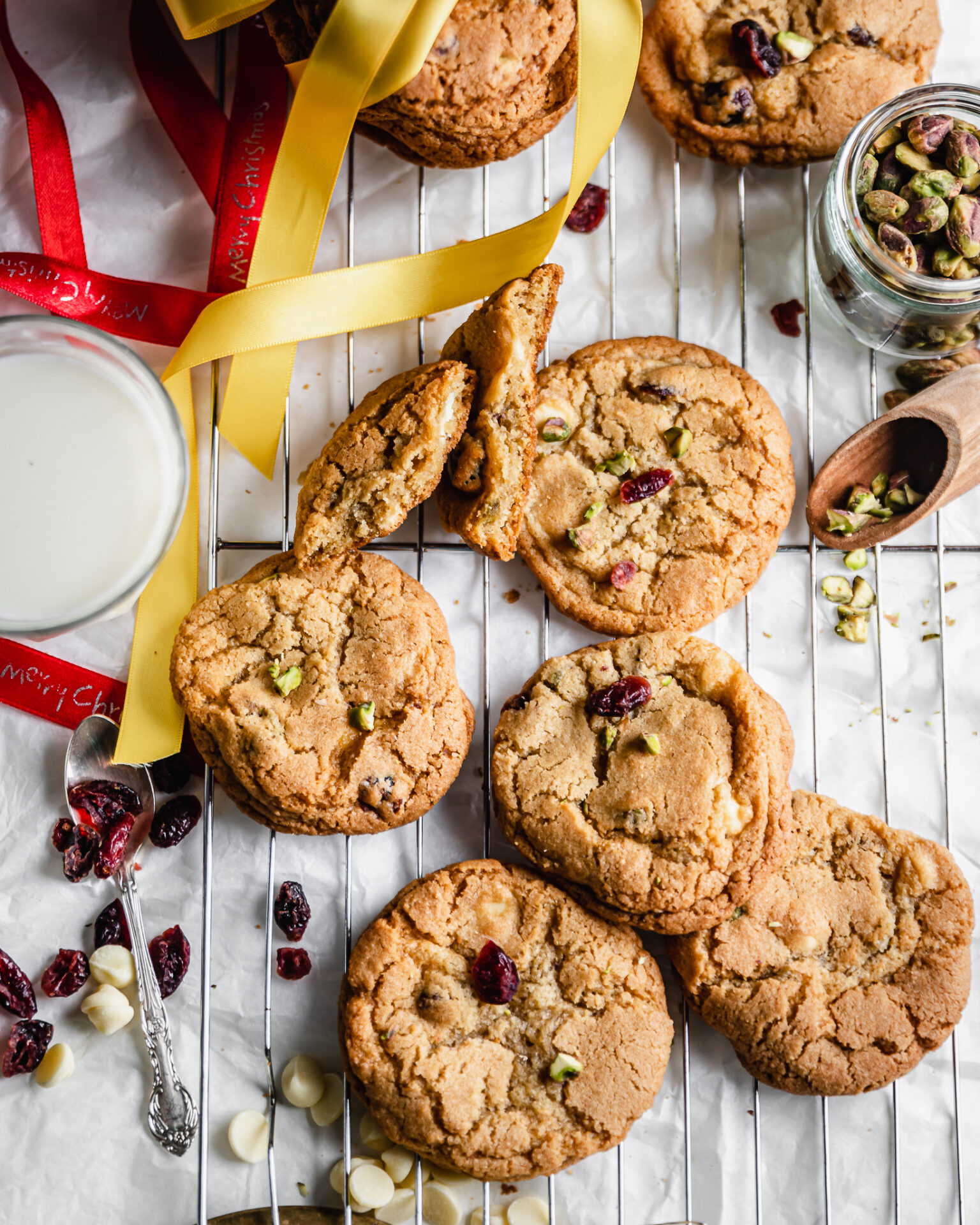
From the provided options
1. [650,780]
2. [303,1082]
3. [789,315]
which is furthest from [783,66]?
[303,1082]

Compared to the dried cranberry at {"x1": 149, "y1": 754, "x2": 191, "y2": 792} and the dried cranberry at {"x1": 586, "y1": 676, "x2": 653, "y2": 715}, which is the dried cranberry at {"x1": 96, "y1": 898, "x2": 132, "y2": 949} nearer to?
the dried cranberry at {"x1": 149, "y1": 754, "x2": 191, "y2": 792}

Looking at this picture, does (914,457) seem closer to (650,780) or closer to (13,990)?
(650,780)

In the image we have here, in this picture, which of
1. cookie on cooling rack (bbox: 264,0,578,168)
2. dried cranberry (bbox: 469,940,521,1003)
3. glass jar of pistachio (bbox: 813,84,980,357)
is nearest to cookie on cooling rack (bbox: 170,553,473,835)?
dried cranberry (bbox: 469,940,521,1003)

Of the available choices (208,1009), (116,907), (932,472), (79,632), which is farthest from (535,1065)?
(932,472)

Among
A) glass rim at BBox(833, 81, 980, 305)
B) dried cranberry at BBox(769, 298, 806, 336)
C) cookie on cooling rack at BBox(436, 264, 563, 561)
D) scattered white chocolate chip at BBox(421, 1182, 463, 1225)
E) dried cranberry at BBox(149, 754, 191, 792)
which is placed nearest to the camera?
cookie on cooling rack at BBox(436, 264, 563, 561)

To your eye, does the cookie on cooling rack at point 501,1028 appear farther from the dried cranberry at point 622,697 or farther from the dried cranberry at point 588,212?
the dried cranberry at point 588,212

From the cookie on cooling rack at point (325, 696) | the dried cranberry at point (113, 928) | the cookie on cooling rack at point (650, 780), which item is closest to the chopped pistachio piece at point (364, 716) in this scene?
the cookie on cooling rack at point (325, 696)
